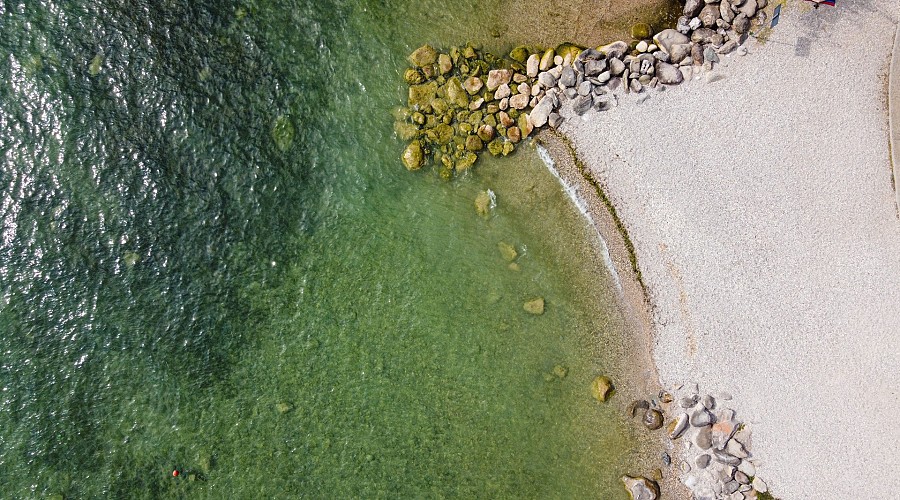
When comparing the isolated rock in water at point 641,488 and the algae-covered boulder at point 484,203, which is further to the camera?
the algae-covered boulder at point 484,203

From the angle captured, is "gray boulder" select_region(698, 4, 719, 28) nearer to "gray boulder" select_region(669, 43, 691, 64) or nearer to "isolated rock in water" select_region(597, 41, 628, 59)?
"gray boulder" select_region(669, 43, 691, 64)

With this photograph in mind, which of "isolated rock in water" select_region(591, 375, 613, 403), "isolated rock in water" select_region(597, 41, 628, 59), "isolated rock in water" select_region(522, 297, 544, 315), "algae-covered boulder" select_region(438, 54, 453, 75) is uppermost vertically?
"algae-covered boulder" select_region(438, 54, 453, 75)

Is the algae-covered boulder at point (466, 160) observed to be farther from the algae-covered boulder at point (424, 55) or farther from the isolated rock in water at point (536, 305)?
the isolated rock in water at point (536, 305)

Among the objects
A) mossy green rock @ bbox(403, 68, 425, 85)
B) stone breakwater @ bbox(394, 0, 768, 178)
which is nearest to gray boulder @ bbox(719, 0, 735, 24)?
stone breakwater @ bbox(394, 0, 768, 178)

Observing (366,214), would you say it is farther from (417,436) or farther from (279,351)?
(417,436)

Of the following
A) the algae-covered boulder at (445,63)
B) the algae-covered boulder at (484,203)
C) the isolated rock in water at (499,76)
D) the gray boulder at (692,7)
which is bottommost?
the algae-covered boulder at (484,203)

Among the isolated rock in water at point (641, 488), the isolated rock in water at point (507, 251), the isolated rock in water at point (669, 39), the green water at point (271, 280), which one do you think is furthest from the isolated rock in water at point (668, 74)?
the isolated rock in water at point (641, 488)
